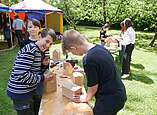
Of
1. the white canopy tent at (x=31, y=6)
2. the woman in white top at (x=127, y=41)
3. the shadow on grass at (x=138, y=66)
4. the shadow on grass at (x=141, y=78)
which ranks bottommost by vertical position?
the shadow on grass at (x=138, y=66)

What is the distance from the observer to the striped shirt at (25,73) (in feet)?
9.60

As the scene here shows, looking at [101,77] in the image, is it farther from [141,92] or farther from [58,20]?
[58,20]

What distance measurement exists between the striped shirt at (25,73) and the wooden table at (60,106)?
223 mm

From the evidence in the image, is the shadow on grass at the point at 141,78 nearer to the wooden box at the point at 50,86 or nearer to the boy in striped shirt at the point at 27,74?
the wooden box at the point at 50,86

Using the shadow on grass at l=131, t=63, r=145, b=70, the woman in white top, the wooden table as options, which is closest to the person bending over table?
the wooden table

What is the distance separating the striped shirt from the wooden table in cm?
22

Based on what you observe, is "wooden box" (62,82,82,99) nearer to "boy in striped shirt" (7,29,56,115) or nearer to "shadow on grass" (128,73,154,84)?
"boy in striped shirt" (7,29,56,115)

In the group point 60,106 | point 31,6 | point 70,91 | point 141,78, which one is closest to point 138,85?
point 141,78

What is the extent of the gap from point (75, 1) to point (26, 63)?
49.9 ft

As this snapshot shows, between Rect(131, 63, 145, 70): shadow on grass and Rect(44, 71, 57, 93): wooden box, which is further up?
Rect(44, 71, 57, 93): wooden box

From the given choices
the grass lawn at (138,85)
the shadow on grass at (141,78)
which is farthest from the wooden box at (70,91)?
the shadow on grass at (141,78)

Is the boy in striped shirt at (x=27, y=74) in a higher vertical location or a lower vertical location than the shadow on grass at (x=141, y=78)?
higher

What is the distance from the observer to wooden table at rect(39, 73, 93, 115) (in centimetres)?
280

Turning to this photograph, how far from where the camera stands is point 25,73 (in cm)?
293
